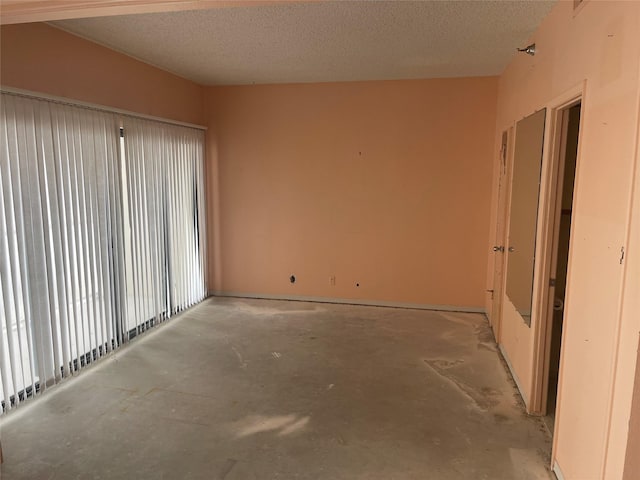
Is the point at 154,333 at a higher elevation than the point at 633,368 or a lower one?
lower

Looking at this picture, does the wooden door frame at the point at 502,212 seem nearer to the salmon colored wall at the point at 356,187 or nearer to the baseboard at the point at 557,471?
the salmon colored wall at the point at 356,187

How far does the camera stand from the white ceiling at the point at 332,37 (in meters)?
2.92

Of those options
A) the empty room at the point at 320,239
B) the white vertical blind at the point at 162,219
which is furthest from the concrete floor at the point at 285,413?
the white vertical blind at the point at 162,219

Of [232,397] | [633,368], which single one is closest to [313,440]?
[232,397]

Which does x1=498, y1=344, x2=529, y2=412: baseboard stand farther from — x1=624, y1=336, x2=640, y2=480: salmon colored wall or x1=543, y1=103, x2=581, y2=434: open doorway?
x1=624, y1=336, x2=640, y2=480: salmon colored wall

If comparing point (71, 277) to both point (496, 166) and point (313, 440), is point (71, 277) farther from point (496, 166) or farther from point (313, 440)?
point (496, 166)

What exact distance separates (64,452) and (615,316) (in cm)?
289

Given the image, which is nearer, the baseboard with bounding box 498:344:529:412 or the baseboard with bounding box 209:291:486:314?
the baseboard with bounding box 498:344:529:412

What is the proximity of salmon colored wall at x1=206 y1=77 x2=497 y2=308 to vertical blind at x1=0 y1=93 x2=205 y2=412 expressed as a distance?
3.06 feet

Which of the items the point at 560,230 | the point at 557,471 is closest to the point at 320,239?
the point at 560,230

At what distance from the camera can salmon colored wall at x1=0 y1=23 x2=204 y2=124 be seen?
287cm

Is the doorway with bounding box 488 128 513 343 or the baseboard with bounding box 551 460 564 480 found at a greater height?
the doorway with bounding box 488 128 513 343

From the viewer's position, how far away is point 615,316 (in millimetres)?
1717

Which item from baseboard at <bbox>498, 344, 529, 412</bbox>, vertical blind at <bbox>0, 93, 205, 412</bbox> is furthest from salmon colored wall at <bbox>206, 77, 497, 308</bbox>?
baseboard at <bbox>498, 344, 529, 412</bbox>
